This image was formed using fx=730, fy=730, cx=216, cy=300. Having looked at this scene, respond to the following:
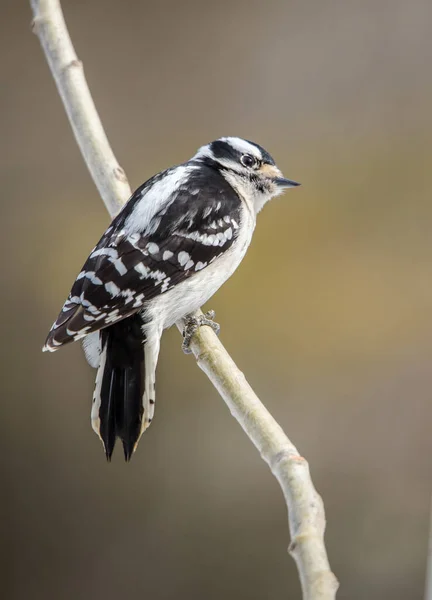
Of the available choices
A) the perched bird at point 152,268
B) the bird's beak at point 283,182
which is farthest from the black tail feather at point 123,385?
the bird's beak at point 283,182

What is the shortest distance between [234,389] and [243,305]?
0.64 m

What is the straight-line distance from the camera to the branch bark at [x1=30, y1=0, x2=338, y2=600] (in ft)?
1.59

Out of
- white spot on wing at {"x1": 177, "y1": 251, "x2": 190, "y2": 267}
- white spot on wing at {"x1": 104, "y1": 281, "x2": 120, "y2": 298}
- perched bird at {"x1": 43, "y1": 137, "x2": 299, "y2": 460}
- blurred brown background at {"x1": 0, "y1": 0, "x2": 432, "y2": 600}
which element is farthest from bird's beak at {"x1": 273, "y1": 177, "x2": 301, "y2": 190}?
blurred brown background at {"x1": 0, "y1": 0, "x2": 432, "y2": 600}

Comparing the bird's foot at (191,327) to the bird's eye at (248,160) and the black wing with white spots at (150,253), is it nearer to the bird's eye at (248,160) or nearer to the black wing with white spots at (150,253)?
the black wing with white spots at (150,253)

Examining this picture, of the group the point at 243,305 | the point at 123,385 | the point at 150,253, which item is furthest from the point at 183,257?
the point at 243,305

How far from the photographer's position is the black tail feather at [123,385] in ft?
2.32

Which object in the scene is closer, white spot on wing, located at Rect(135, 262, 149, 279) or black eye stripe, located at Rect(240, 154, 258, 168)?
white spot on wing, located at Rect(135, 262, 149, 279)

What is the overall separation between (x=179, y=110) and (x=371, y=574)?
0.87 m

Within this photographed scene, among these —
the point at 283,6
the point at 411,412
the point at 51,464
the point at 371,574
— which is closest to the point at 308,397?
the point at 411,412

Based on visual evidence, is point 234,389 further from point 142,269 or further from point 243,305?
point 243,305

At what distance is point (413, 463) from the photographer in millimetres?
1247

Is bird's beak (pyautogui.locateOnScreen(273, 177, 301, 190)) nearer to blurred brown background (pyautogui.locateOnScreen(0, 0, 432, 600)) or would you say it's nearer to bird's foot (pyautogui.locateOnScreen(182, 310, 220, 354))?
bird's foot (pyautogui.locateOnScreen(182, 310, 220, 354))

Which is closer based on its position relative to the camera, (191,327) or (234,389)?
(234,389)

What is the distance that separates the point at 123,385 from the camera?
744 millimetres
